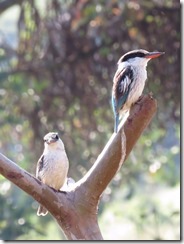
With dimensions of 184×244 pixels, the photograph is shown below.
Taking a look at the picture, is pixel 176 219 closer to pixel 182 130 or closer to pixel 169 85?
pixel 169 85

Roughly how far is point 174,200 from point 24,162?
6.09ft

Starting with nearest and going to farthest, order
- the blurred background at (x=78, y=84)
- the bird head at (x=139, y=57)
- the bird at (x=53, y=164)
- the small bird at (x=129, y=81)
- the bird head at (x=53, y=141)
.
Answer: the small bird at (x=129, y=81) < the bird head at (x=139, y=57) < the bird at (x=53, y=164) < the bird head at (x=53, y=141) < the blurred background at (x=78, y=84)

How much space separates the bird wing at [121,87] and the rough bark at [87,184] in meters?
0.37

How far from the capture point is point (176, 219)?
389 inches

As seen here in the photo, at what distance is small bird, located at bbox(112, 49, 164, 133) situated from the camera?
4087 millimetres

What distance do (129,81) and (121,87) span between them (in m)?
0.05

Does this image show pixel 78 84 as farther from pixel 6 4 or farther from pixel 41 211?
pixel 41 211

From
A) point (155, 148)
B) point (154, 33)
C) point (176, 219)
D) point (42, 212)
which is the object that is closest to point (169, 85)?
point (154, 33)

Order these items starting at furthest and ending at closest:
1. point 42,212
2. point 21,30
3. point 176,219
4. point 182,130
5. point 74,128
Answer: point 176,219, point 74,128, point 21,30, point 182,130, point 42,212

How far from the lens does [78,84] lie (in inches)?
337

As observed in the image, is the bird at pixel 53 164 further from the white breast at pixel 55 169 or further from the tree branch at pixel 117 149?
the tree branch at pixel 117 149

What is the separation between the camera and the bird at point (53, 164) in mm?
4480

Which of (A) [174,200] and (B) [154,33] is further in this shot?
(A) [174,200]

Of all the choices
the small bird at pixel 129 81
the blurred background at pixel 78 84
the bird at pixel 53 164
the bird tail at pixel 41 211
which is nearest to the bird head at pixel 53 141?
the bird at pixel 53 164
